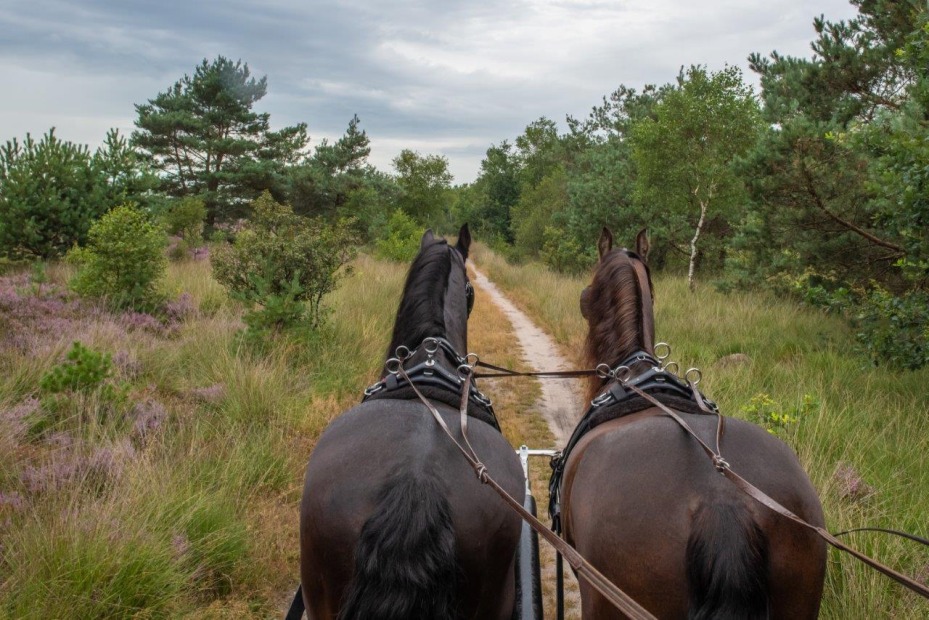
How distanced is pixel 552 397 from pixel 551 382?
2.27ft

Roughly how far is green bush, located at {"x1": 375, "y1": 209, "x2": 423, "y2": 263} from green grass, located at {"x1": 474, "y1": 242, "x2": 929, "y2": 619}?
859 cm

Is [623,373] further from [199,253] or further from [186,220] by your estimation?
A: [186,220]

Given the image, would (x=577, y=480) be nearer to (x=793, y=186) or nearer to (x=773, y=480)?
(x=773, y=480)

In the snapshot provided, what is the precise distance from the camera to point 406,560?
66.1 inches

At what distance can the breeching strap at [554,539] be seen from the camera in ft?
5.08

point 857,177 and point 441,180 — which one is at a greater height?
point 441,180

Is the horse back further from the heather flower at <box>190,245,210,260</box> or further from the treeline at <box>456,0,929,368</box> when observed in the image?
the heather flower at <box>190,245,210,260</box>

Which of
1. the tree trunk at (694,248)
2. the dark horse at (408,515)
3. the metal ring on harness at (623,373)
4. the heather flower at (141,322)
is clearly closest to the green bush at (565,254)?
the tree trunk at (694,248)

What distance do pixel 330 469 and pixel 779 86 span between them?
10830 mm

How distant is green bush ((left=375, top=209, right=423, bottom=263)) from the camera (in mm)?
19766

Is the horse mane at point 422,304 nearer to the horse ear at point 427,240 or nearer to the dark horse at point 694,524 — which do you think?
the horse ear at point 427,240

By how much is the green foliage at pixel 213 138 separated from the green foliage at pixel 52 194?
8.13 meters

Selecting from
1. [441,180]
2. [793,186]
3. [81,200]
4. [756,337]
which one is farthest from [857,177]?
[441,180]

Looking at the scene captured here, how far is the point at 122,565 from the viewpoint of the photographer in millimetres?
2730
